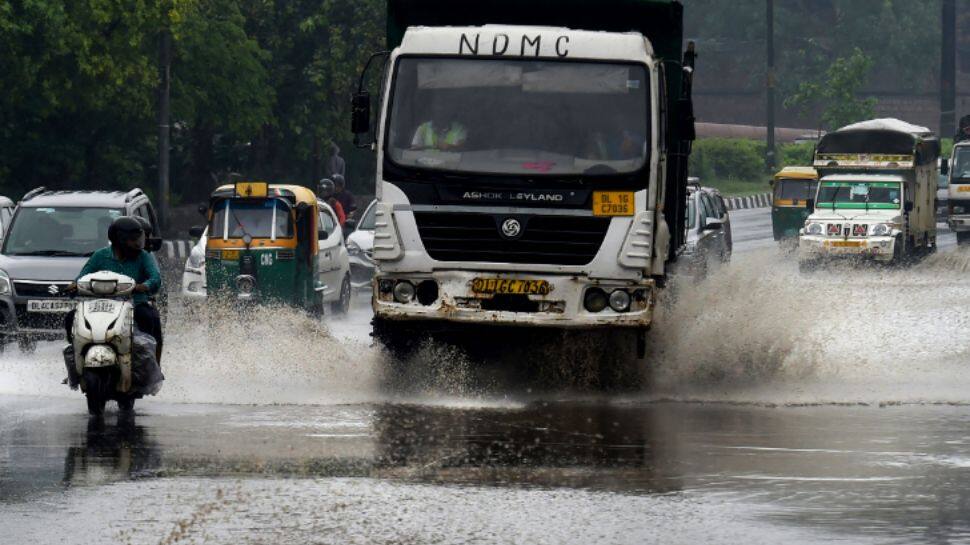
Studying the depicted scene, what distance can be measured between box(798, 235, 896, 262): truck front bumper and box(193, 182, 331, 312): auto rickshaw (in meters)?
13.8

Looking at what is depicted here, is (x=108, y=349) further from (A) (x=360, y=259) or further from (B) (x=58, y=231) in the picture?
(A) (x=360, y=259)

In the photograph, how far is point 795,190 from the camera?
4281 cm

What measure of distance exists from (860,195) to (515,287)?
Result: 2305 cm

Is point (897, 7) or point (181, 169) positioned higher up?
point (897, 7)

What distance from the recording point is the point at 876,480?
34.2ft

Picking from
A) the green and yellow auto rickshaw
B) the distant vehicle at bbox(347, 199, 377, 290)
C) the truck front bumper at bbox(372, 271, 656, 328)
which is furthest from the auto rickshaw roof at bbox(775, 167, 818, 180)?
the truck front bumper at bbox(372, 271, 656, 328)

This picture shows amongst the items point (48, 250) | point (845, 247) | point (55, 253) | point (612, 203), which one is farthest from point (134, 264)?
point (845, 247)

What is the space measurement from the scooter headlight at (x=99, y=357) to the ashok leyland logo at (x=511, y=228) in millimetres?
2981

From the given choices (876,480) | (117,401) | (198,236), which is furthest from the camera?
(198,236)

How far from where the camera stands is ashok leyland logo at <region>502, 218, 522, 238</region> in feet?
47.2

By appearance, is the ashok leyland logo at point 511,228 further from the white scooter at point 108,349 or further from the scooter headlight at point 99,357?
the scooter headlight at point 99,357

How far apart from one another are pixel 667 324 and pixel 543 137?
2508 mm

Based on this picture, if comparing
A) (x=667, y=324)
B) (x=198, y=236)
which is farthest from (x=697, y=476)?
(x=198, y=236)

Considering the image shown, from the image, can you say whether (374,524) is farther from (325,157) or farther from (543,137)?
(325,157)
